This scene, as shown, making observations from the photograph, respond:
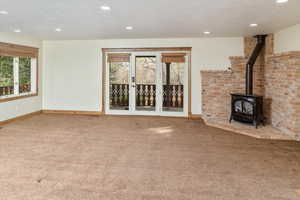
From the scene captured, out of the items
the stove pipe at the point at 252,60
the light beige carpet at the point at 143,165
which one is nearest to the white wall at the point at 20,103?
the light beige carpet at the point at 143,165

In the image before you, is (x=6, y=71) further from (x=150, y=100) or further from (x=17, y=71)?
(x=150, y=100)

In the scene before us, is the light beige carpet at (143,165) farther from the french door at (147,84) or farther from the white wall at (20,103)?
the french door at (147,84)

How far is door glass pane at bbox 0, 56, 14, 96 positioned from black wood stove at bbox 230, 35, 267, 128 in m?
5.83

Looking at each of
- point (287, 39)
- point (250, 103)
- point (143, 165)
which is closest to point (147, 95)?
point (250, 103)

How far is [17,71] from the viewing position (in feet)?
21.2

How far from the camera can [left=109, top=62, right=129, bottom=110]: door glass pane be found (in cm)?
726

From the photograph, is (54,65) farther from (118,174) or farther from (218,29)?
(118,174)

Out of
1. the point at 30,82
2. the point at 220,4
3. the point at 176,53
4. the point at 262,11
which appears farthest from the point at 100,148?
the point at 30,82

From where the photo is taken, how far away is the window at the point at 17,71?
19.5 ft

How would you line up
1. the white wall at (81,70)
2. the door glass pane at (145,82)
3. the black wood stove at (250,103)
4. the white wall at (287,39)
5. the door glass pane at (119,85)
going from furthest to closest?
1. the door glass pane at (119,85)
2. the door glass pane at (145,82)
3. the white wall at (81,70)
4. the black wood stove at (250,103)
5. the white wall at (287,39)

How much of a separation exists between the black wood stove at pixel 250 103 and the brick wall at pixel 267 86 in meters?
0.27

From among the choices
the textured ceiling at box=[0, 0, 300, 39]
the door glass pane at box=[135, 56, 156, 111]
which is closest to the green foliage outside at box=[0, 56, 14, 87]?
the textured ceiling at box=[0, 0, 300, 39]

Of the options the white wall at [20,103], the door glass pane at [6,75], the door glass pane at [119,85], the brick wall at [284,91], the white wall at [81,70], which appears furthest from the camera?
the door glass pane at [119,85]

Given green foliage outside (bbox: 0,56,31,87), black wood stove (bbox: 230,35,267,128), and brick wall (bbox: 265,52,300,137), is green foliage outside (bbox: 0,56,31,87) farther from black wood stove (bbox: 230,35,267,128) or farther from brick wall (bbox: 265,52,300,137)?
brick wall (bbox: 265,52,300,137)
